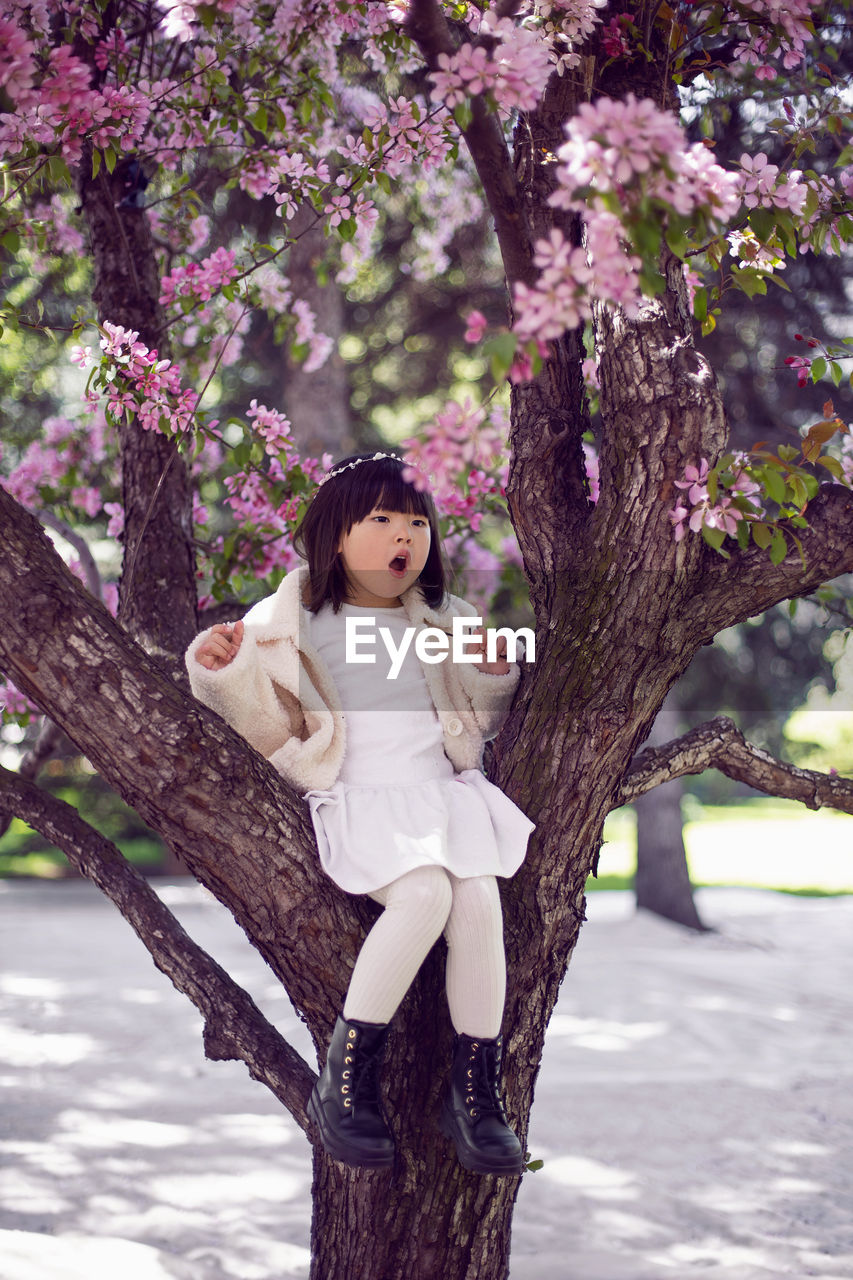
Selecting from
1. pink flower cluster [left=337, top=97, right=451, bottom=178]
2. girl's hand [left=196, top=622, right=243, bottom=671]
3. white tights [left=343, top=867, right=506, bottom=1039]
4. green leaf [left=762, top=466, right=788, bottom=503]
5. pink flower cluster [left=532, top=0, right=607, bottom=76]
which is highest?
pink flower cluster [left=337, top=97, right=451, bottom=178]

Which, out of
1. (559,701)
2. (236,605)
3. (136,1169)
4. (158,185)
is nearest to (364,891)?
(559,701)

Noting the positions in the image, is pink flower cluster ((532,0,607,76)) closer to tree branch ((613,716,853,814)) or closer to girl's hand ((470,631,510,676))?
girl's hand ((470,631,510,676))

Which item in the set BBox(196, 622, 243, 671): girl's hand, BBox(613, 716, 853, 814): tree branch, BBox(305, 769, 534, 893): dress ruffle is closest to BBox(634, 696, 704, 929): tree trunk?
BBox(613, 716, 853, 814): tree branch

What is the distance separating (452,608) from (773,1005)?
14.2 feet

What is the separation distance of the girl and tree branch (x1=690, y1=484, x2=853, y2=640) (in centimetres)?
43

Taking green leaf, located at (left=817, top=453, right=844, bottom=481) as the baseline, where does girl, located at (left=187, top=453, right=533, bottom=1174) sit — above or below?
below

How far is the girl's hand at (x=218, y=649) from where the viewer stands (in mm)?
2135

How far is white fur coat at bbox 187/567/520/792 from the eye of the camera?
2.13 m

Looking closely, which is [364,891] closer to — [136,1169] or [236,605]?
[236,605]

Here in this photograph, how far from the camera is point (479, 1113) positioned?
5.93 ft

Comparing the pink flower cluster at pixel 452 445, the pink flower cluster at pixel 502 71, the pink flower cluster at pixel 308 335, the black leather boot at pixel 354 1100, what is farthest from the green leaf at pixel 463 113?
the pink flower cluster at pixel 308 335

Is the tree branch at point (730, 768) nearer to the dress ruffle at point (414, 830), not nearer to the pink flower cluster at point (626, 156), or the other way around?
the dress ruffle at point (414, 830)

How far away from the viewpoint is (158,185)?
3963 mm

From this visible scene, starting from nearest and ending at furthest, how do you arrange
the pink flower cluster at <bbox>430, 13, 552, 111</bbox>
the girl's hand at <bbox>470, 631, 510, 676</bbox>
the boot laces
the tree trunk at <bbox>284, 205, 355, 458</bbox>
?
the pink flower cluster at <bbox>430, 13, 552, 111</bbox>
the boot laces
the girl's hand at <bbox>470, 631, 510, 676</bbox>
the tree trunk at <bbox>284, 205, 355, 458</bbox>
